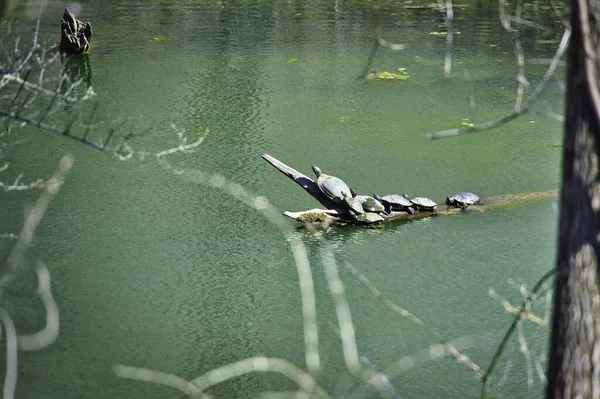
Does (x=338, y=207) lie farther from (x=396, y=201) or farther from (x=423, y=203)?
(x=423, y=203)

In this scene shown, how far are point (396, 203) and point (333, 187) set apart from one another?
28cm

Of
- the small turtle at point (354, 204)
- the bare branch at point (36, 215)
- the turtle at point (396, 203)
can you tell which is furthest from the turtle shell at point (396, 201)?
the bare branch at point (36, 215)

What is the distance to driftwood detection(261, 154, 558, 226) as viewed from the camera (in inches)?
143

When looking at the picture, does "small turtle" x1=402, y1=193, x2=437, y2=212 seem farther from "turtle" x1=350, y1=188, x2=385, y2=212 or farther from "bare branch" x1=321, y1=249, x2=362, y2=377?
"bare branch" x1=321, y1=249, x2=362, y2=377

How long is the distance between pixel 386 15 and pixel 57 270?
508cm

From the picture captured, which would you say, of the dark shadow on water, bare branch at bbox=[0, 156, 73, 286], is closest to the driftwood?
bare branch at bbox=[0, 156, 73, 286]

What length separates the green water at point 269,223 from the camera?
2.69 meters

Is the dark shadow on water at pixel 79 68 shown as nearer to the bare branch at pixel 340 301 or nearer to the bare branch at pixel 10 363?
the bare branch at pixel 340 301

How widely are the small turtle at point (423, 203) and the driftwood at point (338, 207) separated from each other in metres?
0.03

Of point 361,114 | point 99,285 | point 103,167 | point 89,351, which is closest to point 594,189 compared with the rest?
point 89,351

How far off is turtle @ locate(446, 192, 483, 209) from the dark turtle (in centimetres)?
47

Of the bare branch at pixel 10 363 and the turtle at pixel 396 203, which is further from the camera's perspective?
the turtle at pixel 396 203

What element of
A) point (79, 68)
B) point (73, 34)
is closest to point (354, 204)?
point (79, 68)

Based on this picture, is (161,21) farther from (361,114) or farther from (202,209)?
(202,209)
